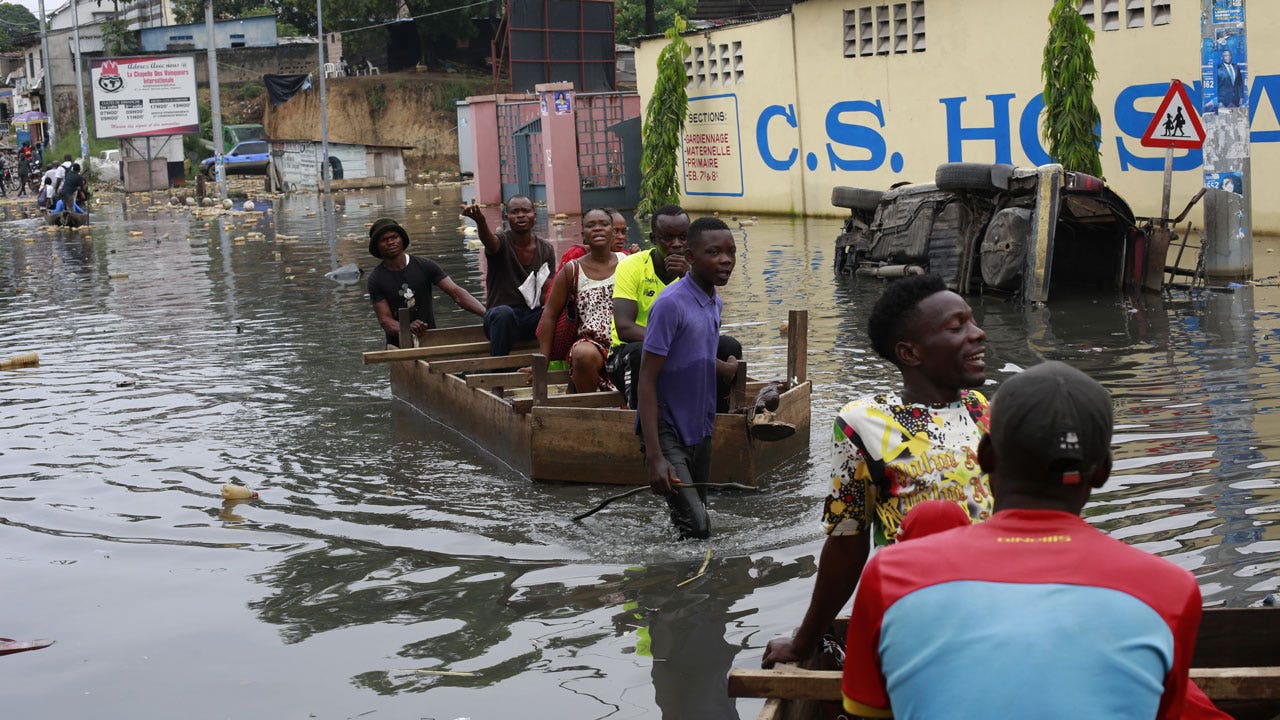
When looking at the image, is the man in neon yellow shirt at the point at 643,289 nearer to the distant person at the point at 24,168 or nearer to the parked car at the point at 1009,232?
the parked car at the point at 1009,232

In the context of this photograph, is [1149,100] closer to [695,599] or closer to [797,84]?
[797,84]

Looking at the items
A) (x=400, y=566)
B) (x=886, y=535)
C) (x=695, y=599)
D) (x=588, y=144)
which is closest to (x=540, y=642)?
(x=695, y=599)

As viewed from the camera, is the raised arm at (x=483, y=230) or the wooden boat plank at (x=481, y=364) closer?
the raised arm at (x=483, y=230)

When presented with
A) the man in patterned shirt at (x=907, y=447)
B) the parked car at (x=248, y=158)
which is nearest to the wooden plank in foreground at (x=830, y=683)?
the man in patterned shirt at (x=907, y=447)

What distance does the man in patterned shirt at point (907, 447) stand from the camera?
139 inches

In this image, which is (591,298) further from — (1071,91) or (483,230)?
(1071,91)

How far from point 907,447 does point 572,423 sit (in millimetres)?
4680

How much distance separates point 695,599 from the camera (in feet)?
19.8

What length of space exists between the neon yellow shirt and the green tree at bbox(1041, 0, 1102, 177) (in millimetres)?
12852

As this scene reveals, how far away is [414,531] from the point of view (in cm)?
744

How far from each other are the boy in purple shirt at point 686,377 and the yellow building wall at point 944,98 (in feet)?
48.0

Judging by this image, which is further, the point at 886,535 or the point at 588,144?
the point at 588,144

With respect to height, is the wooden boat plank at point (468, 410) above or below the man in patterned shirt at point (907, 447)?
below

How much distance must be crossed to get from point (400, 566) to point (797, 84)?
858 inches
